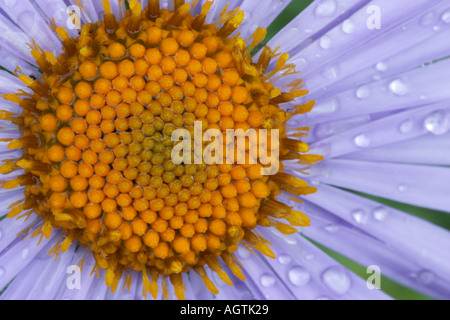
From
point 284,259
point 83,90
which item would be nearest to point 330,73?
point 284,259

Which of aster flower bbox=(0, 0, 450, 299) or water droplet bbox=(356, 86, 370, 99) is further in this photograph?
water droplet bbox=(356, 86, 370, 99)

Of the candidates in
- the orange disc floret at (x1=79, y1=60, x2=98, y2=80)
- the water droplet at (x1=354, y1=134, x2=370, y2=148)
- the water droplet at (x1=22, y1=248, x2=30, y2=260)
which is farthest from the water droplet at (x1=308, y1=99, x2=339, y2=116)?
A: the water droplet at (x1=22, y1=248, x2=30, y2=260)

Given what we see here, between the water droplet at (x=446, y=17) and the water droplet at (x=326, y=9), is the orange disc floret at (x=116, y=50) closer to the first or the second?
the water droplet at (x=326, y=9)

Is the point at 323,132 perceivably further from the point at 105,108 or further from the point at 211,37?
the point at 105,108

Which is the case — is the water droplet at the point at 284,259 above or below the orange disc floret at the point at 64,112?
below

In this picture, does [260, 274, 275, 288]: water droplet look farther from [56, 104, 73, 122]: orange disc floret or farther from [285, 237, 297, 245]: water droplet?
[56, 104, 73, 122]: orange disc floret

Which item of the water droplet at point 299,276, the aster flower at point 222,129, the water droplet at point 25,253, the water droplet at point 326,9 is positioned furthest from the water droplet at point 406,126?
the water droplet at point 25,253
